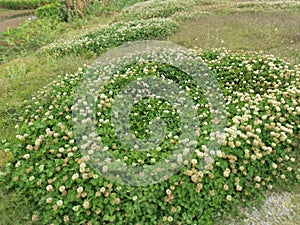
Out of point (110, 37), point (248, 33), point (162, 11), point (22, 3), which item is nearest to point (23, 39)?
point (110, 37)

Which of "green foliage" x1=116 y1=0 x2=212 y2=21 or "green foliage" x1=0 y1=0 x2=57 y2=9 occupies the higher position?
"green foliage" x1=116 y1=0 x2=212 y2=21

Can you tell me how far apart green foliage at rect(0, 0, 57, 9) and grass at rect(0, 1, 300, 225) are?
9.10 m

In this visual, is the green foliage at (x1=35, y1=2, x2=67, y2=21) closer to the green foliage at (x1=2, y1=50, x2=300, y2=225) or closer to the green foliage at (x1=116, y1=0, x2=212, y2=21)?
the green foliage at (x1=116, y1=0, x2=212, y2=21)

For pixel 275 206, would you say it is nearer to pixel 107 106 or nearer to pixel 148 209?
pixel 148 209

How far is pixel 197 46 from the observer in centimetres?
762

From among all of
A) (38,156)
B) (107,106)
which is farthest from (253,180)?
(38,156)

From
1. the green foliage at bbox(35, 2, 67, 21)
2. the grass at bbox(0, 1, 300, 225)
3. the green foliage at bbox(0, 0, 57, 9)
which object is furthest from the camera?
the green foliage at bbox(0, 0, 57, 9)

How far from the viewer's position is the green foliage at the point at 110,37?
307 inches

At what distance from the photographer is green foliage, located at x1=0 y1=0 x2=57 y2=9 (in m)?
18.8

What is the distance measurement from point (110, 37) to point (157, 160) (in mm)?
5967

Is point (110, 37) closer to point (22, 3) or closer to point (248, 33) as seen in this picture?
point (248, 33)

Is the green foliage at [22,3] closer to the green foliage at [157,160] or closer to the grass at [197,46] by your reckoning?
the grass at [197,46]

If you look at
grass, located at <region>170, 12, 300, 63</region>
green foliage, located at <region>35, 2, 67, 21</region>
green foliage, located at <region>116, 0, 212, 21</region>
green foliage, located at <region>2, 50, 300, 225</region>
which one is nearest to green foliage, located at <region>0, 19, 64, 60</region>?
green foliage, located at <region>35, 2, 67, 21</region>

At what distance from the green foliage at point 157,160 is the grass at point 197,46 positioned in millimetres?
279
